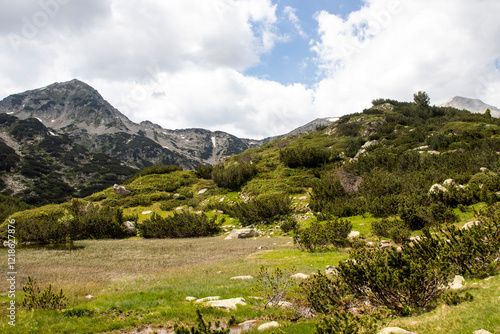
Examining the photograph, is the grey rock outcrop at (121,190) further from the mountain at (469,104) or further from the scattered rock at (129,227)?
the mountain at (469,104)

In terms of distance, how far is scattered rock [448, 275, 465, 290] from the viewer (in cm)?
715

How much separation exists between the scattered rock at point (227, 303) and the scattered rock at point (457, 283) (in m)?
6.21

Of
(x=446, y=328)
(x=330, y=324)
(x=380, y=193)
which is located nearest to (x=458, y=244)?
(x=446, y=328)

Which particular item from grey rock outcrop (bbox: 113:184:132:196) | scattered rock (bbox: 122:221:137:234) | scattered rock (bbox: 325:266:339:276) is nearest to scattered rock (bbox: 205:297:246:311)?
scattered rock (bbox: 325:266:339:276)

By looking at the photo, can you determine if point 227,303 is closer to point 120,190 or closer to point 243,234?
point 243,234

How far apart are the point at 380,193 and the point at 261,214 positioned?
13.7 meters

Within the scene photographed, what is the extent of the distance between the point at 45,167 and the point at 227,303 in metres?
159

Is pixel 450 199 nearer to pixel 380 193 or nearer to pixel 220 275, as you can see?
pixel 380 193

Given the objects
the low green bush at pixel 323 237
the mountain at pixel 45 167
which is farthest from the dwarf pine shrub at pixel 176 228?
the mountain at pixel 45 167

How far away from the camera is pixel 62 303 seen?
788 cm

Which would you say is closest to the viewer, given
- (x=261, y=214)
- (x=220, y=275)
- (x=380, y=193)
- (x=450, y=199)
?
(x=220, y=275)

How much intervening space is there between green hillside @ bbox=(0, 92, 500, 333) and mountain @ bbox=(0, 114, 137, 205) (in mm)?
74786

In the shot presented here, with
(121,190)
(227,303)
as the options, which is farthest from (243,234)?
(121,190)

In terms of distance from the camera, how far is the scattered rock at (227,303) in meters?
7.78
